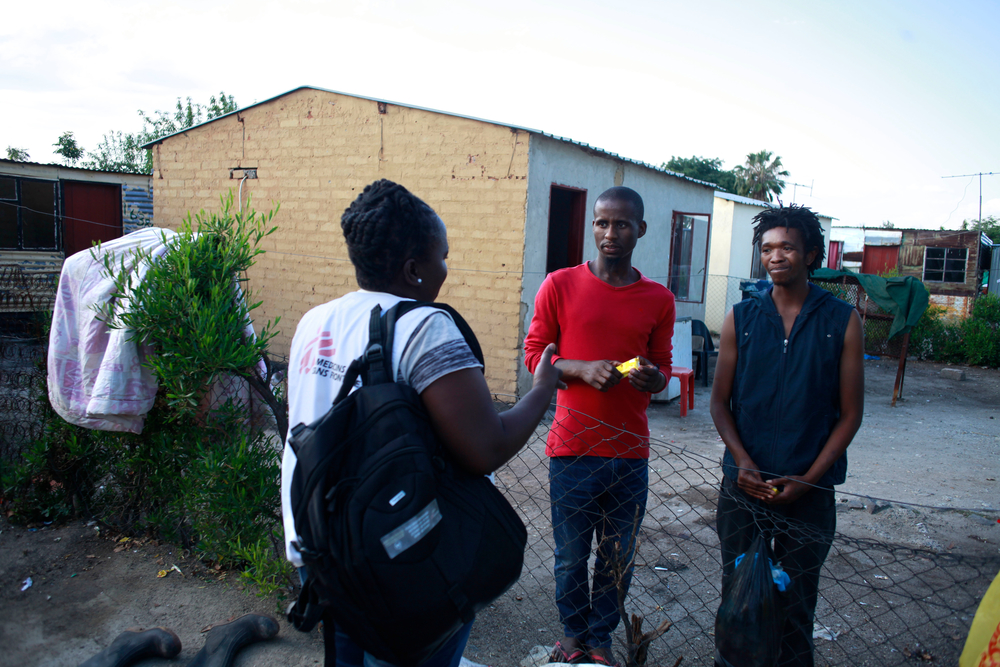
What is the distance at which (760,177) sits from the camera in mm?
38125

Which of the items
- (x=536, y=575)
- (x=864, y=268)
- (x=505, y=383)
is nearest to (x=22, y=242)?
(x=505, y=383)

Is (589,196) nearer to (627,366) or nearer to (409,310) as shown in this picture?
(627,366)

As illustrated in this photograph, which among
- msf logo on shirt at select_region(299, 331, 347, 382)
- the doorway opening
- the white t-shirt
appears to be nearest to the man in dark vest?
the white t-shirt

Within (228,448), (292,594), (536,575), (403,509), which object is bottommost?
(536,575)

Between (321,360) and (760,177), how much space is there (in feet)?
135

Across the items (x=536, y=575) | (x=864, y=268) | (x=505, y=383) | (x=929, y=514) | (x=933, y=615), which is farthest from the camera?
(x=864, y=268)

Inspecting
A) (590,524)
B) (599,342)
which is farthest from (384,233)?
(590,524)

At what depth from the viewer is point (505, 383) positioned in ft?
26.1

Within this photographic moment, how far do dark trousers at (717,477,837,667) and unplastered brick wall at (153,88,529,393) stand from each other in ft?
18.5

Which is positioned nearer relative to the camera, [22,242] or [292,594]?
[292,594]

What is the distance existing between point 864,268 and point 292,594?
2761 cm

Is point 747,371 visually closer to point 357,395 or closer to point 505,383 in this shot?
point 357,395

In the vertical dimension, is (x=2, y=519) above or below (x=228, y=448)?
below

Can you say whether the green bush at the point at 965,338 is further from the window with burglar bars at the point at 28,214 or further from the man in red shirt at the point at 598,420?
the window with burglar bars at the point at 28,214
